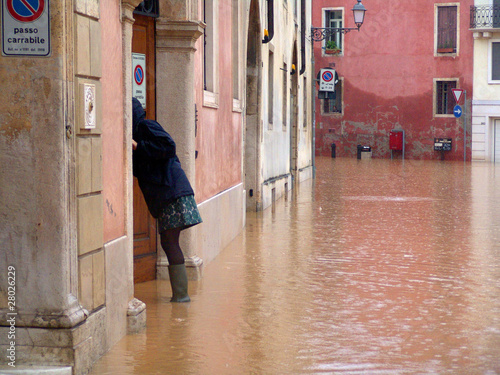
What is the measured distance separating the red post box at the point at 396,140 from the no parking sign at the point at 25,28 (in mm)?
35795

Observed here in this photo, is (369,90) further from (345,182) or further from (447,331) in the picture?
(447,331)

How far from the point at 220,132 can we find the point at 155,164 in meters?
3.79

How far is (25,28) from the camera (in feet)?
15.4

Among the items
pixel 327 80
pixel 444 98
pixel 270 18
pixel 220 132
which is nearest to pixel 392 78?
pixel 444 98

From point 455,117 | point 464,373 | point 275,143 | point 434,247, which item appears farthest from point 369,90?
point 464,373

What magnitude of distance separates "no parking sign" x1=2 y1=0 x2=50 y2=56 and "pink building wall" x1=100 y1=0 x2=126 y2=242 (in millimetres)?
815

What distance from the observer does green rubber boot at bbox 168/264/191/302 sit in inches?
278

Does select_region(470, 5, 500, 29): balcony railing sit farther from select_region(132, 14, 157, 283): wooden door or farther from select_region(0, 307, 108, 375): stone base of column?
select_region(0, 307, 108, 375): stone base of column

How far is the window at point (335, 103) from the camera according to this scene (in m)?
40.5

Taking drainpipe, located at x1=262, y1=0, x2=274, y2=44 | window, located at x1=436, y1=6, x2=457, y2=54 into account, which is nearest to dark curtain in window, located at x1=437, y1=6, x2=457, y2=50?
window, located at x1=436, y1=6, x2=457, y2=54

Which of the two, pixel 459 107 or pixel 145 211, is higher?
pixel 459 107

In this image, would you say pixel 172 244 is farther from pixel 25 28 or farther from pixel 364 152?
pixel 364 152

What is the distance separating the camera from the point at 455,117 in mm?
38688

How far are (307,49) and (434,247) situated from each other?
52.7 feet
